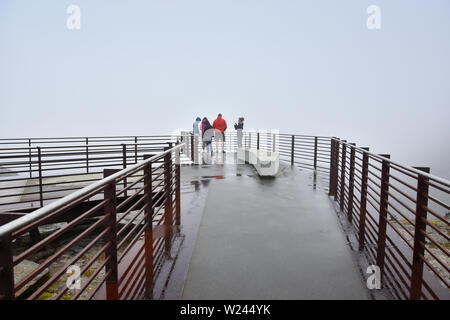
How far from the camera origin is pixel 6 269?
1.37 meters

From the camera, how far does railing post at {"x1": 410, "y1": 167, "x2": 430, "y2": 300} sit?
267 centimetres

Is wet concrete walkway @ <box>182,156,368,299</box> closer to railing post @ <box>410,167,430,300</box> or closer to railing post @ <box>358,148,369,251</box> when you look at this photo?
railing post @ <box>358,148,369,251</box>

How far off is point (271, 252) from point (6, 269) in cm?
317

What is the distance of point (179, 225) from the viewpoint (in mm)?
5207

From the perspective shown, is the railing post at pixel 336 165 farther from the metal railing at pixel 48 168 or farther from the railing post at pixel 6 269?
the railing post at pixel 6 269

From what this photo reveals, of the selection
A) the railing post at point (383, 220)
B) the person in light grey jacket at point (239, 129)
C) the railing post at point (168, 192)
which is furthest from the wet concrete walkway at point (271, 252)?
the person in light grey jacket at point (239, 129)

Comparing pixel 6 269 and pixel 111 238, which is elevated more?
pixel 6 269

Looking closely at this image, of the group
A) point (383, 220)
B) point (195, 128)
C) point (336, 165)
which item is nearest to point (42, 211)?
point (383, 220)

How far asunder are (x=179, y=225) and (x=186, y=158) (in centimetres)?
894

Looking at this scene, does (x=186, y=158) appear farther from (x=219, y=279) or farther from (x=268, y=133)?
(x=219, y=279)

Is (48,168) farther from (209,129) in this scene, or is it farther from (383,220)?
(209,129)

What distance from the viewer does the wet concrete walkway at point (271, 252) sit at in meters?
3.17

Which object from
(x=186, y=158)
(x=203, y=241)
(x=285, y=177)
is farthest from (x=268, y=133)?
(x=203, y=241)
